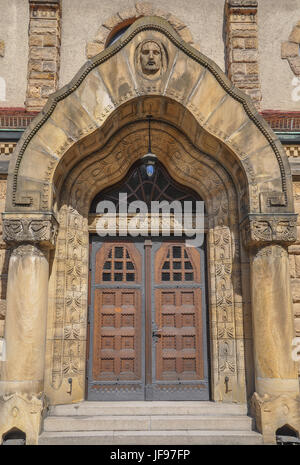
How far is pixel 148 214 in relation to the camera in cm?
820

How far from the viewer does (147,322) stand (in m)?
7.74

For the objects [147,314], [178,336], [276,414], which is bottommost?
[276,414]

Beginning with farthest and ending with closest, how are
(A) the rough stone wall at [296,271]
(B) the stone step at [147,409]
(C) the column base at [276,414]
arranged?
1. (A) the rough stone wall at [296,271]
2. (B) the stone step at [147,409]
3. (C) the column base at [276,414]

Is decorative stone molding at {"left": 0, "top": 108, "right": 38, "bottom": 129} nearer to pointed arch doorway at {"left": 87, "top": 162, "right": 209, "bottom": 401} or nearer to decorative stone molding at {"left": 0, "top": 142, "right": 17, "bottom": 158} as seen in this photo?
decorative stone molding at {"left": 0, "top": 142, "right": 17, "bottom": 158}

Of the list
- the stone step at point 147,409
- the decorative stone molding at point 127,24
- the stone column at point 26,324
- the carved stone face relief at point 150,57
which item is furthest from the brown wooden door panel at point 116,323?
the decorative stone molding at point 127,24

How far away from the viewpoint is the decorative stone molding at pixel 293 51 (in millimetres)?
9914

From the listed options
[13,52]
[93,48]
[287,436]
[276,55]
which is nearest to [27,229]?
[287,436]

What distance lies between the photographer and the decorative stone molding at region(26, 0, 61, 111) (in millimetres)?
9406

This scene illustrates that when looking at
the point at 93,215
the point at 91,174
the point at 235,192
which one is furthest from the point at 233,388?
the point at 91,174

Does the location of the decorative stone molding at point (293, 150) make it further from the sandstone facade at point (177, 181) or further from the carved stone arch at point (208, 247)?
the carved stone arch at point (208, 247)

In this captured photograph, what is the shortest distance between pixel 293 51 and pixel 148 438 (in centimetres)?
913

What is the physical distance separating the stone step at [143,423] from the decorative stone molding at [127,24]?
7917mm

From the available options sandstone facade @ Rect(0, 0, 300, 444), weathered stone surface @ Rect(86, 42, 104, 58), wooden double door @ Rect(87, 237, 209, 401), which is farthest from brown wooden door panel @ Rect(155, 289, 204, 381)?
weathered stone surface @ Rect(86, 42, 104, 58)

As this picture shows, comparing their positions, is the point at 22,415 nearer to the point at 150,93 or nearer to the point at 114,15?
the point at 150,93
